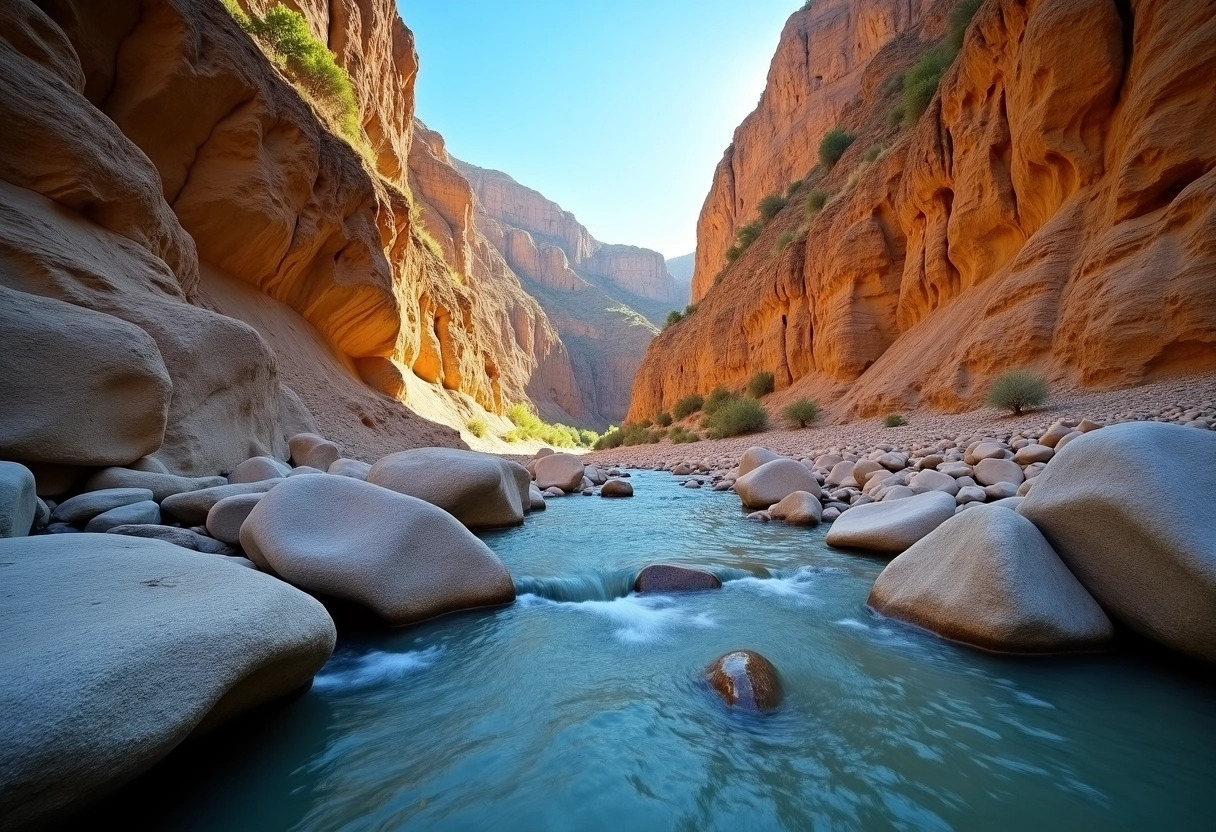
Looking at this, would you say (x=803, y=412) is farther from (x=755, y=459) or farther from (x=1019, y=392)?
(x=755, y=459)

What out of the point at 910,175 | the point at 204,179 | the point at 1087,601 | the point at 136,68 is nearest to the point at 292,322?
the point at 204,179

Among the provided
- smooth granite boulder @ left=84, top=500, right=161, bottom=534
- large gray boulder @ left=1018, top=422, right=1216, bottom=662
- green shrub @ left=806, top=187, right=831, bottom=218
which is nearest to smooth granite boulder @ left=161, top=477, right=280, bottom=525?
smooth granite boulder @ left=84, top=500, right=161, bottom=534

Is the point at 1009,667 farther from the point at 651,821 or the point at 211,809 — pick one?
the point at 211,809

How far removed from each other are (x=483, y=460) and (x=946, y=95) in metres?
16.0

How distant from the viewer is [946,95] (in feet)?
44.0

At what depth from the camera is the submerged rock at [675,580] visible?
389cm

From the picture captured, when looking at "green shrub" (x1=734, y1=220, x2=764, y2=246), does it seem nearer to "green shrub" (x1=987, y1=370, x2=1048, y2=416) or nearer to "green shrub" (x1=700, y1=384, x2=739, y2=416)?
"green shrub" (x1=700, y1=384, x2=739, y2=416)

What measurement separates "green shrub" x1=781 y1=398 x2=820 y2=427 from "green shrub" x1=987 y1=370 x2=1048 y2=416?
640 centimetres

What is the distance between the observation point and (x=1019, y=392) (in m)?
8.14

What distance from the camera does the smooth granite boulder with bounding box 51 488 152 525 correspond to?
314 cm

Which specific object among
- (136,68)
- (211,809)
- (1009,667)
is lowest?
(211,809)

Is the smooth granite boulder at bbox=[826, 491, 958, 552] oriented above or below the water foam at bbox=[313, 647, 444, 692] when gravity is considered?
above

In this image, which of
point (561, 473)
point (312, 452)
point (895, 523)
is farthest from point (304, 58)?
point (895, 523)

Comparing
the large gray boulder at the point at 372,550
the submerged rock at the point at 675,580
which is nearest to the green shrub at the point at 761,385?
the submerged rock at the point at 675,580
